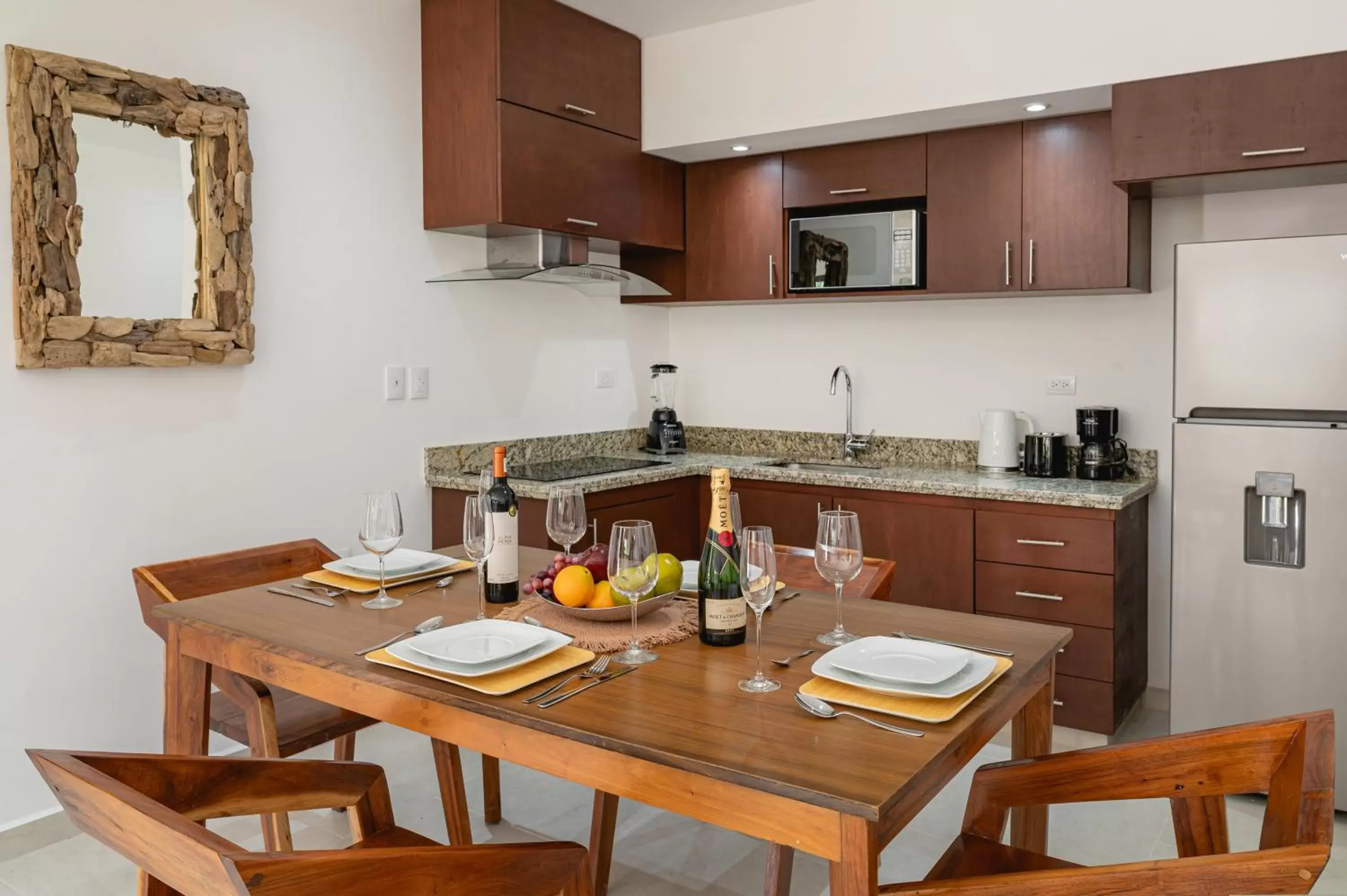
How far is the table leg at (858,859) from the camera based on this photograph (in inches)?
43.3

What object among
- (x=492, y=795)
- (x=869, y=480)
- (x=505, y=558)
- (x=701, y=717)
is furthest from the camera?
(x=869, y=480)

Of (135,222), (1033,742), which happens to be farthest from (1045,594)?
(135,222)

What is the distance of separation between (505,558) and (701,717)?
0.71m

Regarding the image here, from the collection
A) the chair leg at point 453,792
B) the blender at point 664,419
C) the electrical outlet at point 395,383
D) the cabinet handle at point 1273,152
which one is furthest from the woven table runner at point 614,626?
the blender at point 664,419

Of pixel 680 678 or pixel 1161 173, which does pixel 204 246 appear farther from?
pixel 1161 173

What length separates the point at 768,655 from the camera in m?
1.62

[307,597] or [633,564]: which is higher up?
[633,564]

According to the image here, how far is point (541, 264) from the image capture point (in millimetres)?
3654

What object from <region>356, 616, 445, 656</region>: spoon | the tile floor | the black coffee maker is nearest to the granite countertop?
the black coffee maker

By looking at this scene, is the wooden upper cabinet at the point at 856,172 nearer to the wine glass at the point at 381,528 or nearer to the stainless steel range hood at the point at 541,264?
the stainless steel range hood at the point at 541,264

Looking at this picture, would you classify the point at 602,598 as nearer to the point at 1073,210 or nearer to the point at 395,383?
the point at 395,383

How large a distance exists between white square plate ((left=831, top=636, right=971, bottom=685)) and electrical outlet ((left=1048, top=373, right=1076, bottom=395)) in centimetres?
227

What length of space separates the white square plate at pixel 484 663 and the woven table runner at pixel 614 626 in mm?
52

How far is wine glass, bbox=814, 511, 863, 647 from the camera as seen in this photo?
1.59 m
